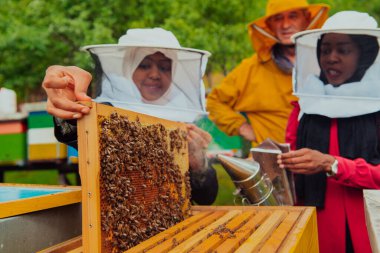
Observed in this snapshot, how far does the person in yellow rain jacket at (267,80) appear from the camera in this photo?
4.62m

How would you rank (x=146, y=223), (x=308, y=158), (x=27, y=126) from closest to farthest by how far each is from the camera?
(x=146, y=223)
(x=308, y=158)
(x=27, y=126)

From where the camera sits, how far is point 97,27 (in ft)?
35.3

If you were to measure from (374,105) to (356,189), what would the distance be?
20.6 inches

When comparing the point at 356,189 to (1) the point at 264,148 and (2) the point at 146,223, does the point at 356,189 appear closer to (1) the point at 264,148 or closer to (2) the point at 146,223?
(1) the point at 264,148

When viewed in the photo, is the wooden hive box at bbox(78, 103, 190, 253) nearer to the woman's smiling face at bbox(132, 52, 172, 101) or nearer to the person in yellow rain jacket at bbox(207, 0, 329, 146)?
the woman's smiling face at bbox(132, 52, 172, 101)

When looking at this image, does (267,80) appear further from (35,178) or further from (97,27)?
(35,178)

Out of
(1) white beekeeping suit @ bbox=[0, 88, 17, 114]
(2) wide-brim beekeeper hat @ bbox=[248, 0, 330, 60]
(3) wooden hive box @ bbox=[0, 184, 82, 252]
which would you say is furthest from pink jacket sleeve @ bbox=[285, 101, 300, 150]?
(1) white beekeeping suit @ bbox=[0, 88, 17, 114]

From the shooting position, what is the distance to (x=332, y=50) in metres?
3.18

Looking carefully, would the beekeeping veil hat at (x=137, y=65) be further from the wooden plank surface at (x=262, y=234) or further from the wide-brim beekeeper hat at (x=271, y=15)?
the wide-brim beekeeper hat at (x=271, y=15)

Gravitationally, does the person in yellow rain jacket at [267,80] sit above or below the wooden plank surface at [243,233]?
Answer: above

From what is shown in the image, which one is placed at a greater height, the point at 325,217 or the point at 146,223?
the point at 146,223

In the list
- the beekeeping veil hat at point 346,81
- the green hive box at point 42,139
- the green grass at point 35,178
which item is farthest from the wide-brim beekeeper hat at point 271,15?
the green grass at point 35,178

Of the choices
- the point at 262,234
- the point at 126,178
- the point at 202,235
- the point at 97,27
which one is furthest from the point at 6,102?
the point at 262,234

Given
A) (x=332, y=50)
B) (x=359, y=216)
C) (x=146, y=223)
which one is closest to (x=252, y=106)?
(x=332, y=50)
